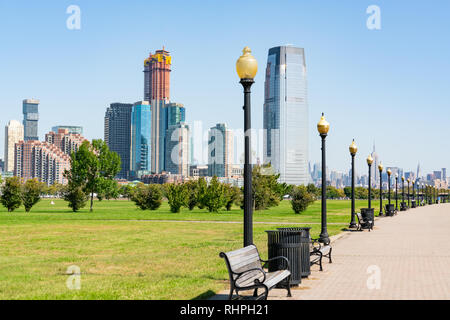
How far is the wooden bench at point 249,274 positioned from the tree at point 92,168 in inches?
1916

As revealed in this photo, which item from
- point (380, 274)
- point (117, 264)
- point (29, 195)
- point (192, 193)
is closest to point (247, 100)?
point (380, 274)

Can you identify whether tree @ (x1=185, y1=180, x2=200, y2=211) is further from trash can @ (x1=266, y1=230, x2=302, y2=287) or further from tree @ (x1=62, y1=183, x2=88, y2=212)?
trash can @ (x1=266, y1=230, x2=302, y2=287)

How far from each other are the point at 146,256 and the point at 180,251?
155 cm

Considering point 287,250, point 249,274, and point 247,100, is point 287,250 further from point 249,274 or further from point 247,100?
point 247,100

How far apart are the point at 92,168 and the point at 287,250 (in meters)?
49.7

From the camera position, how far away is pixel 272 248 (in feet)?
32.4

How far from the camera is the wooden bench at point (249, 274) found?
7.97 meters

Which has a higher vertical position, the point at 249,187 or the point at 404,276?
the point at 249,187

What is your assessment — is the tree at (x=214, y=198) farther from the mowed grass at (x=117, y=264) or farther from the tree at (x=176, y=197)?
the mowed grass at (x=117, y=264)

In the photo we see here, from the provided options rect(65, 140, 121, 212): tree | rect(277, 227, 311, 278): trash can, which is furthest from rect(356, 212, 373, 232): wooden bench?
rect(65, 140, 121, 212): tree

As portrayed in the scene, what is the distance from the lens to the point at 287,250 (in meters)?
9.77
